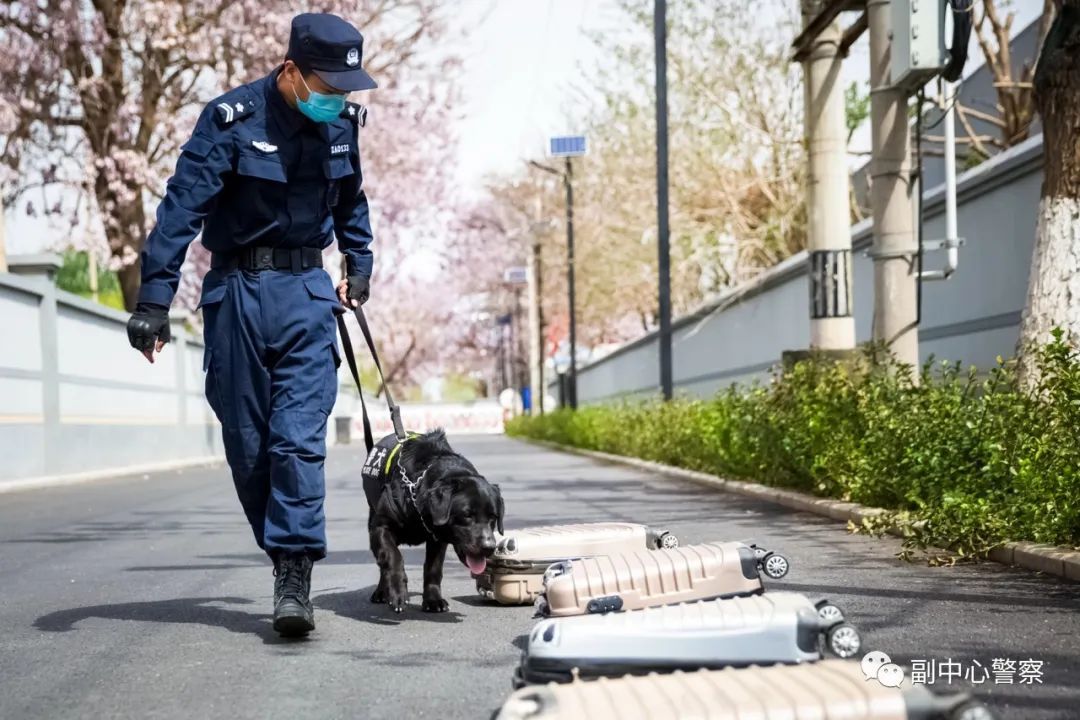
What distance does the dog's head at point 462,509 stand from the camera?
5.15m

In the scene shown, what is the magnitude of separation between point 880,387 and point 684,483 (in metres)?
5.04

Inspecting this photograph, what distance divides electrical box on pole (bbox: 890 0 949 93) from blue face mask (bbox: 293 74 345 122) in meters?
5.61

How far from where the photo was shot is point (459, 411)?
2687 inches

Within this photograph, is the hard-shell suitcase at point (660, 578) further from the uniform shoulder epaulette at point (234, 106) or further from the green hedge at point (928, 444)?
the green hedge at point (928, 444)

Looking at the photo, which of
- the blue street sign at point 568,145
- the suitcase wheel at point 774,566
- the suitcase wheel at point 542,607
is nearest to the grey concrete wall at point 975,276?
the suitcase wheel at point 774,566

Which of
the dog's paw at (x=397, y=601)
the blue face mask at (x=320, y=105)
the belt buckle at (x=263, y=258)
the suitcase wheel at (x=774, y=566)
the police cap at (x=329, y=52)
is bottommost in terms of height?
the dog's paw at (x=397, y=601)

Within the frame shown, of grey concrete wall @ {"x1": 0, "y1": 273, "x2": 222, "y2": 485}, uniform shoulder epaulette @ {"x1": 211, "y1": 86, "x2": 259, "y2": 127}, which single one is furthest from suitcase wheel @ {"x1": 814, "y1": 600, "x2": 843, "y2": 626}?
grey concrete wall @ {"x1": 0, "y1": 273, "x2": 222, "y2": 485}

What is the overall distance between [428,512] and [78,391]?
15.6 meters

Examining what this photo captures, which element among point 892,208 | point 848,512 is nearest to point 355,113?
point 848,512

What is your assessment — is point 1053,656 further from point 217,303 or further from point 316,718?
point 217,303

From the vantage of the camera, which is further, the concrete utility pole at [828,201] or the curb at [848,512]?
the concrete utility pole at [828,201]

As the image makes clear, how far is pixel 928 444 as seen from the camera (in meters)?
7.73

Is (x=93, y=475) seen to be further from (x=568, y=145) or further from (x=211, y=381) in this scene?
(x=568, y=145)

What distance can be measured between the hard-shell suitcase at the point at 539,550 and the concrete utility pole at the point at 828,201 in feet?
22.7
